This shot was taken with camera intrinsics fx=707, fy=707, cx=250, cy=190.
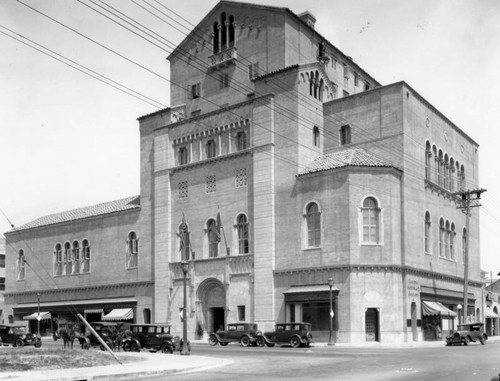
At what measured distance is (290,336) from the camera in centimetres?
4356

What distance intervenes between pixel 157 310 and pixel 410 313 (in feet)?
70.6

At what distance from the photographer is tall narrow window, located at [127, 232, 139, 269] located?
63969mm

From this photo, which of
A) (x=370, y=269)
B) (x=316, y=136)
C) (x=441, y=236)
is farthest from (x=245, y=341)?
(x=441, y=236)

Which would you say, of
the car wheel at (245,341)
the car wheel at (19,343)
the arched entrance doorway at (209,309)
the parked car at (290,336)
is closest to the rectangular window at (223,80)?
the arched entrance doorway at (209,309)

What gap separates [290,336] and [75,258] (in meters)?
32.9

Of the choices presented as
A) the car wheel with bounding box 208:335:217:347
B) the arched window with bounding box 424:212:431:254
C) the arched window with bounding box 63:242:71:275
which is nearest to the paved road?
the car wheel with bounding box 208:335:217:347

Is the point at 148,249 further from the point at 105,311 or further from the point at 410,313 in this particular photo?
the point at 410,313

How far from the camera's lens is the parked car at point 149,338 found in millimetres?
39534

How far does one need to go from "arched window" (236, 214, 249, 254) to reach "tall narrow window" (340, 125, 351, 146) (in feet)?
31.8

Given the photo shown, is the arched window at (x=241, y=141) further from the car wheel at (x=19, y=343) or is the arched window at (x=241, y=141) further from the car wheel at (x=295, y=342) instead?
the car wheel at (x=19, y=343)

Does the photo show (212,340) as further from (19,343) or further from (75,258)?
(75,258)

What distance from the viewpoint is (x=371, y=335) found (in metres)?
48.8

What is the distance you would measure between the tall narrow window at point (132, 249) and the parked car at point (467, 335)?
29328mm

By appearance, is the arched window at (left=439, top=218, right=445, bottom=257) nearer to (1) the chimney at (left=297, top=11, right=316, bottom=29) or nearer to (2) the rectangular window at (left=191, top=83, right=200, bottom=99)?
(1) the chimney at (left=297, top=11, right=316, bottom=29)
